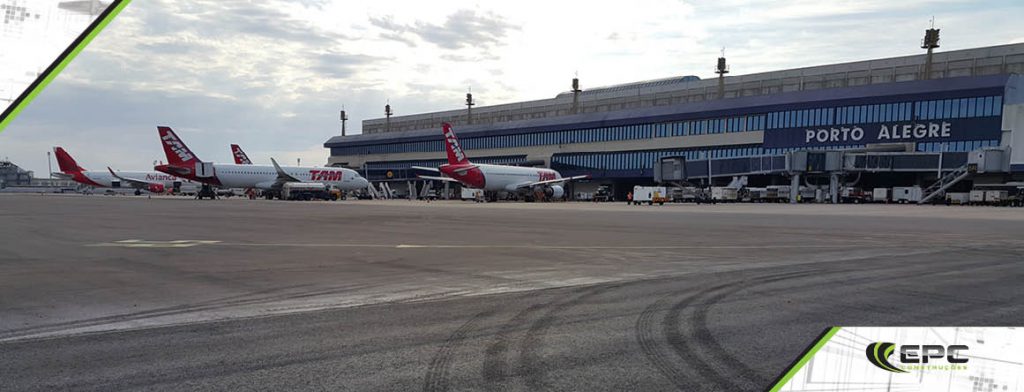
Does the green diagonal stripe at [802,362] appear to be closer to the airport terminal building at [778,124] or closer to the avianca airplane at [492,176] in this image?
the avianca airplane at [492,176]

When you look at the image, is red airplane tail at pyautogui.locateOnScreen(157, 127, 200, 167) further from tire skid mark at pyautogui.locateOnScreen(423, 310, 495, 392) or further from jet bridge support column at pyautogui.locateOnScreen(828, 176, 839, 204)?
jet bridge support column at pyautogui.locateOnScreen(828, 176, 839, 204)

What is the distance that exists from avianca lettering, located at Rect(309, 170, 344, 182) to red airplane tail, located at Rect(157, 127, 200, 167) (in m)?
12.5

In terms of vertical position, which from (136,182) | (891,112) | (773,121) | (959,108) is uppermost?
(959,108)

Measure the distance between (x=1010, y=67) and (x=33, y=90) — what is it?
87.6 metres

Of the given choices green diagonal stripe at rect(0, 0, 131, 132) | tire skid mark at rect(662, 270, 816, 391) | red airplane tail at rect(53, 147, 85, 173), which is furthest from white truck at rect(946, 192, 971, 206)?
red airplane tail at rect(53, 147, 85, 173)

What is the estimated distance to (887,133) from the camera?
224ft

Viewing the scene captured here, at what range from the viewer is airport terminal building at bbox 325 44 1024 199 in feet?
207

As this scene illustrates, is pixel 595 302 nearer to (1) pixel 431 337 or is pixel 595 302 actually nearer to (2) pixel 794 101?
(1) pixel 431 337

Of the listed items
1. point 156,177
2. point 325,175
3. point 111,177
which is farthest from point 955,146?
point 111,177

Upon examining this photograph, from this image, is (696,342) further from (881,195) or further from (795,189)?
(881,195)

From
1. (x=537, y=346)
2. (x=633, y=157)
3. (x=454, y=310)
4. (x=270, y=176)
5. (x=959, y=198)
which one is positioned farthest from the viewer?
(x=633, y=157)

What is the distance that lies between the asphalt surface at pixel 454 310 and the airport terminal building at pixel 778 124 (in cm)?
5967

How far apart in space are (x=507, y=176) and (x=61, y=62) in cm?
6299

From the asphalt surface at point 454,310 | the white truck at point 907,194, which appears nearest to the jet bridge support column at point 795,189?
the white truck at point 907,194
